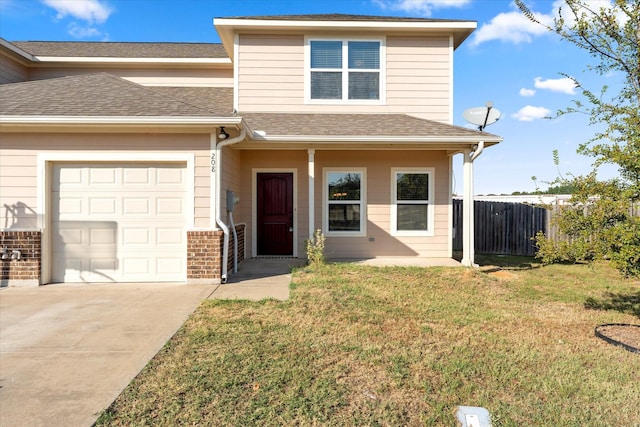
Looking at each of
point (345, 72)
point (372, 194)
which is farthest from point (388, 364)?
point (345, 72)

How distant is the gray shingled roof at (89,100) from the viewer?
6.24 meters

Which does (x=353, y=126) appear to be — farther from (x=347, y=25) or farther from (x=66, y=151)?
(x=66, y=151)

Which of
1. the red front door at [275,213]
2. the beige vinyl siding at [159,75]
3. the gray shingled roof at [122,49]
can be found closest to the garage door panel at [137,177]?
the red front door at [275,213]

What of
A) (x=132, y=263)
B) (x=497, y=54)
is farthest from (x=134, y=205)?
(x=497, y=54)

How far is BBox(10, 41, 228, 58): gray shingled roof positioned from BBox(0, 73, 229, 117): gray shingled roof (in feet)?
10.1

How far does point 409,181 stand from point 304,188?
259 centimetres

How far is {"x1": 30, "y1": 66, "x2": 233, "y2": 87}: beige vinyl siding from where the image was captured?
10.4 m

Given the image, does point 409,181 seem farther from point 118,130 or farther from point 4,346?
point 4,346

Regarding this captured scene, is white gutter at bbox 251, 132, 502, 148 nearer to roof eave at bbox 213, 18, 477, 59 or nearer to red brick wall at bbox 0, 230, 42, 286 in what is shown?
roof eave at bbox 213, 18, 477, 59

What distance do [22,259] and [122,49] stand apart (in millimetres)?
7364

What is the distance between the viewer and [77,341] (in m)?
3.99

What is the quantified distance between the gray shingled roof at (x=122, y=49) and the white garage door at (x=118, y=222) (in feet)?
17.4

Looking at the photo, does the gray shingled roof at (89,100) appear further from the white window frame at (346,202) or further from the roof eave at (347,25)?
the white window frame at (346,202)

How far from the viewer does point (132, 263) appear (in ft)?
22.0
